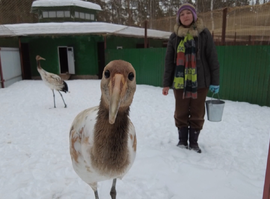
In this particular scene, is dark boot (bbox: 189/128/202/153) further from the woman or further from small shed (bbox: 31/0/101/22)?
small shed (bbox: 31/0/101/22)

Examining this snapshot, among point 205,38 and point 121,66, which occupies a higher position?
point 205,38

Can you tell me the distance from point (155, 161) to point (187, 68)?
4.82 ft

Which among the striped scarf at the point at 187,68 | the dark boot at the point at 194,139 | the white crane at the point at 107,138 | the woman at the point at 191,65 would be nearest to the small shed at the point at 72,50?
the woman at the point at 191,65

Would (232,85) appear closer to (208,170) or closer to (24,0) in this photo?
(208,170)

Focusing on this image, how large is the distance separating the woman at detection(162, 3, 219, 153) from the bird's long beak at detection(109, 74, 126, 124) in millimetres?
2039

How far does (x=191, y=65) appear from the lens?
3.16 meters

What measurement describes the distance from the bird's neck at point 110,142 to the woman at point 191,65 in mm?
1812

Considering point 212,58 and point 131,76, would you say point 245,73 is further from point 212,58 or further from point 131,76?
point 131,76

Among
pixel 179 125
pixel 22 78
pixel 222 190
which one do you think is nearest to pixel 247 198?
pixel 222 190

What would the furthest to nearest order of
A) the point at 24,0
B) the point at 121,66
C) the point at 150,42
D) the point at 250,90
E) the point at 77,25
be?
the point at 24,0, the point at 150,42, the point at 77,25, the point at 250,90, the point at 121,66

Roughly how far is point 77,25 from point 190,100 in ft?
35.2

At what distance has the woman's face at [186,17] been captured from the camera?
10.2 ft

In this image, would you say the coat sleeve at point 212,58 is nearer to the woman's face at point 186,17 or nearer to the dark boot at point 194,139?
the woman's face at point 186,17

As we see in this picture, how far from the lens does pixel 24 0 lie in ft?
67.6
